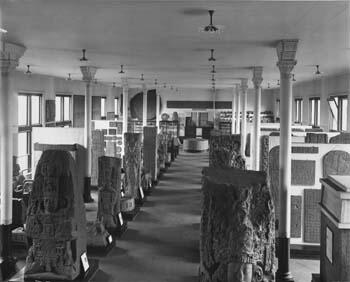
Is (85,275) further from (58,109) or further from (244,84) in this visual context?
(58,109)

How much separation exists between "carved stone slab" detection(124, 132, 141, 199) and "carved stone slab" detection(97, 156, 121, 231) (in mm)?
2035

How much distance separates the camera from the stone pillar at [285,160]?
20.1ft

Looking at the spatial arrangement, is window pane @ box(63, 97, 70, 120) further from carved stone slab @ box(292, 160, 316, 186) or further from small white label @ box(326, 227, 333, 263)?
small white label @ box(326, 227, 333, 263)

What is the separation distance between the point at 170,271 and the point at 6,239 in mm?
2397

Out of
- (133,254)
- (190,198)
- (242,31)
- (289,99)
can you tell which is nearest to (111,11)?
A: (242,31)

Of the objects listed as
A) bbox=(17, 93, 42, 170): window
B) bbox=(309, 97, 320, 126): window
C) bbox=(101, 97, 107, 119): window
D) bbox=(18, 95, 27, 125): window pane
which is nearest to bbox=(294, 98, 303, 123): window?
bbox=(309, 97, 320, 126): window

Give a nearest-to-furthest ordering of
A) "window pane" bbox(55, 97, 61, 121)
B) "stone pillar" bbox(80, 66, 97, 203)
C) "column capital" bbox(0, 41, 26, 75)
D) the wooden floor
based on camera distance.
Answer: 1. the wooden floor
2. "column capital" bbox(0, 41, 26, 75)
3. "stone pillar" bbox(80, 66, 97, 203)
4. "window pane" bbox(55, 97, 61, 121)

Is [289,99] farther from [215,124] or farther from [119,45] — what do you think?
[215,124]

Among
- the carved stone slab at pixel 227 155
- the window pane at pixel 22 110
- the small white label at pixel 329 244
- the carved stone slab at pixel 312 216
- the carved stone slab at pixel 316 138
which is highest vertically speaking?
the window pane at pixel 22 110

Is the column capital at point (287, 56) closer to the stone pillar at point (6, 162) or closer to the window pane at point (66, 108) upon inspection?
the stone pillar at point (6, 162)

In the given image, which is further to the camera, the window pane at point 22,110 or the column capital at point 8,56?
the window pane at point 22,110

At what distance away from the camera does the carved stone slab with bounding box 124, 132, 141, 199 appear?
411 inches

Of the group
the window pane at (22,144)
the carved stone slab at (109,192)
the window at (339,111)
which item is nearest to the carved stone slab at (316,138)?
the carved stone slab at (109,192)

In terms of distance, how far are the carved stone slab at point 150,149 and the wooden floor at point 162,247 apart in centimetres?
140
